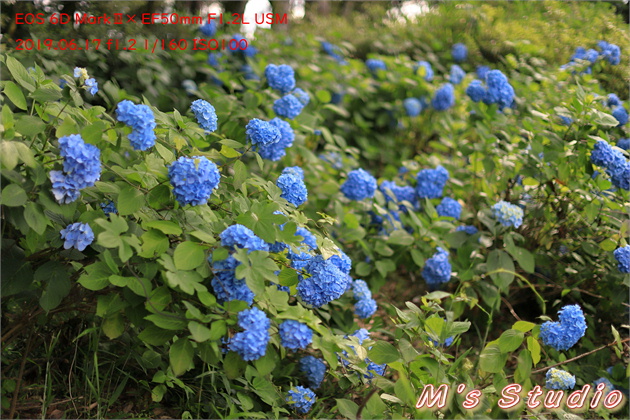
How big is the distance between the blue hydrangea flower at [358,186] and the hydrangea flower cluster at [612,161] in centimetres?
101

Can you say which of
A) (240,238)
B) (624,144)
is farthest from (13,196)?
(624,144)

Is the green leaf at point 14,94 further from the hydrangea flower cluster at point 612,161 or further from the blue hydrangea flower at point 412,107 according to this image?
the blue hydrangea flower at point 412,107

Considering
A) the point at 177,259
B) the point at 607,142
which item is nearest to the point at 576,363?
the point at 607,142

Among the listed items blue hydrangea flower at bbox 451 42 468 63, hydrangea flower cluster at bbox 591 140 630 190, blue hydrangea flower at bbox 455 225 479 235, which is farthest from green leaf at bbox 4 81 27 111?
blue hydrangea flower at bbox 451 42 468 63

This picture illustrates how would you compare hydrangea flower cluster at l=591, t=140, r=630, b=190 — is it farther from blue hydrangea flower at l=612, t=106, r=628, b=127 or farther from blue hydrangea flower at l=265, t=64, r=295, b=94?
blue hydrangea flower at l=265, t=64, r=295, b=94

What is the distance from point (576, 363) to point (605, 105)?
4.57 feet

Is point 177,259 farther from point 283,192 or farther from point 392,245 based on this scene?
point 392,245

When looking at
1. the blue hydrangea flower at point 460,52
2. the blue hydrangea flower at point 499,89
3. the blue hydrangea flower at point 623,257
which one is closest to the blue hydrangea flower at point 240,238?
the blue hydrangea flower at point 623,257

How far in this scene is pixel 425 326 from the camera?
74.7 inches

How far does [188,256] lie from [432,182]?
196cm

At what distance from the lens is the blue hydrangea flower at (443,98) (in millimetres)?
4270

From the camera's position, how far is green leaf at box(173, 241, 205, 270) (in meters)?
1.52

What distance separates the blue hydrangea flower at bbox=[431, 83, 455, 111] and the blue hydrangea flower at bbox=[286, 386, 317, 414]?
289 cm

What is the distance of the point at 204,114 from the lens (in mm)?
1956
